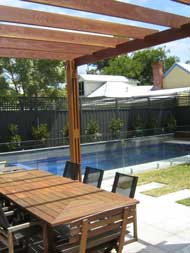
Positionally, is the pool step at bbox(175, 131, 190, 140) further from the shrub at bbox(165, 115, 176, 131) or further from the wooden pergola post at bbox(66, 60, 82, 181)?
the wooden pergola post at bbox(66, 60, 82, 181)

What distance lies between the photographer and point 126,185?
3852 mm

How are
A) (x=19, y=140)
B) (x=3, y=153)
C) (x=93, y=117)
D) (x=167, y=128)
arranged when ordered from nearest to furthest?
1. (x=3, y=153)
2. (x=19, y=140)
3. (x=93, y=117)
4. (x=167, y=128)

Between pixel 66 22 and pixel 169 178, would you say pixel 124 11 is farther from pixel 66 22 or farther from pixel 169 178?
pixel 169 178

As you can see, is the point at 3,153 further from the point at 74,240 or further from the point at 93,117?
the point at 74,240

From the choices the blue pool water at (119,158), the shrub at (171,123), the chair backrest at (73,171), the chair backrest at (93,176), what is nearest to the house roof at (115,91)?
the shrub at (171,123)

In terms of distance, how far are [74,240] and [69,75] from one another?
13.4ft

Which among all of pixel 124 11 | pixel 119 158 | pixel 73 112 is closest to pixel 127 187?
pixel 124 11

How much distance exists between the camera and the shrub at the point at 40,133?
504 inches

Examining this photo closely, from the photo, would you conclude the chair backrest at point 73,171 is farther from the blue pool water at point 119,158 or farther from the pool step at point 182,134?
the pool step at point 182,134

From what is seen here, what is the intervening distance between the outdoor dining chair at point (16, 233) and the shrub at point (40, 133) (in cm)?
957

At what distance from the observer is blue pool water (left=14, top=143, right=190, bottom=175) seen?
8.89 meters

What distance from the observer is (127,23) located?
429cm

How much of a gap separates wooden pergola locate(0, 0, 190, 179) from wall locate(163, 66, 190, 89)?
18.6 meters

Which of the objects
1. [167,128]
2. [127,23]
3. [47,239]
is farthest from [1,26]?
[167,128]
